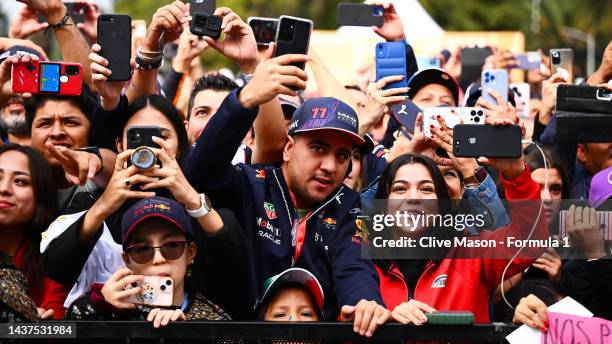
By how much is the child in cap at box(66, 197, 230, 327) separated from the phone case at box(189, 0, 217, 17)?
1.22m

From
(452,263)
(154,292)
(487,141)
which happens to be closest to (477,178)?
(452,263)

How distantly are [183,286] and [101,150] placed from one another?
1.04 m

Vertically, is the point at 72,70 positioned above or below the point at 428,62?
below

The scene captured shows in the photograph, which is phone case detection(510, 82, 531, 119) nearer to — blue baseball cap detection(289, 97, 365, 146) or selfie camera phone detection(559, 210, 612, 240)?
blue baseball cap detection(289, 97, 365, 146)

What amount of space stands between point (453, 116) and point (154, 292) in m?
1.79

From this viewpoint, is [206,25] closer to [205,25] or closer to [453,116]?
[205,25]

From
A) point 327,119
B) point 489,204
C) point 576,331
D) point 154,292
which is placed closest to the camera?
point 576,331

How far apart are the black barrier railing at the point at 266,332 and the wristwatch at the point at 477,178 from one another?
1.20 metres

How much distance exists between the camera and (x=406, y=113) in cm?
732

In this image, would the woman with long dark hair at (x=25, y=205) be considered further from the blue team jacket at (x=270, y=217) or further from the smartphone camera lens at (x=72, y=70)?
the blue team jacket at (x=270, y=217)

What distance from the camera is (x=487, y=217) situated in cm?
578

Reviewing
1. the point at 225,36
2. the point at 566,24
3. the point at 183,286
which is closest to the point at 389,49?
the point at 225,36

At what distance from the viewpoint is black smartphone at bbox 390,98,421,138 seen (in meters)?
7.29

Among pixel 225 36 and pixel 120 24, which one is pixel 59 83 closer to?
pixel 120 24
